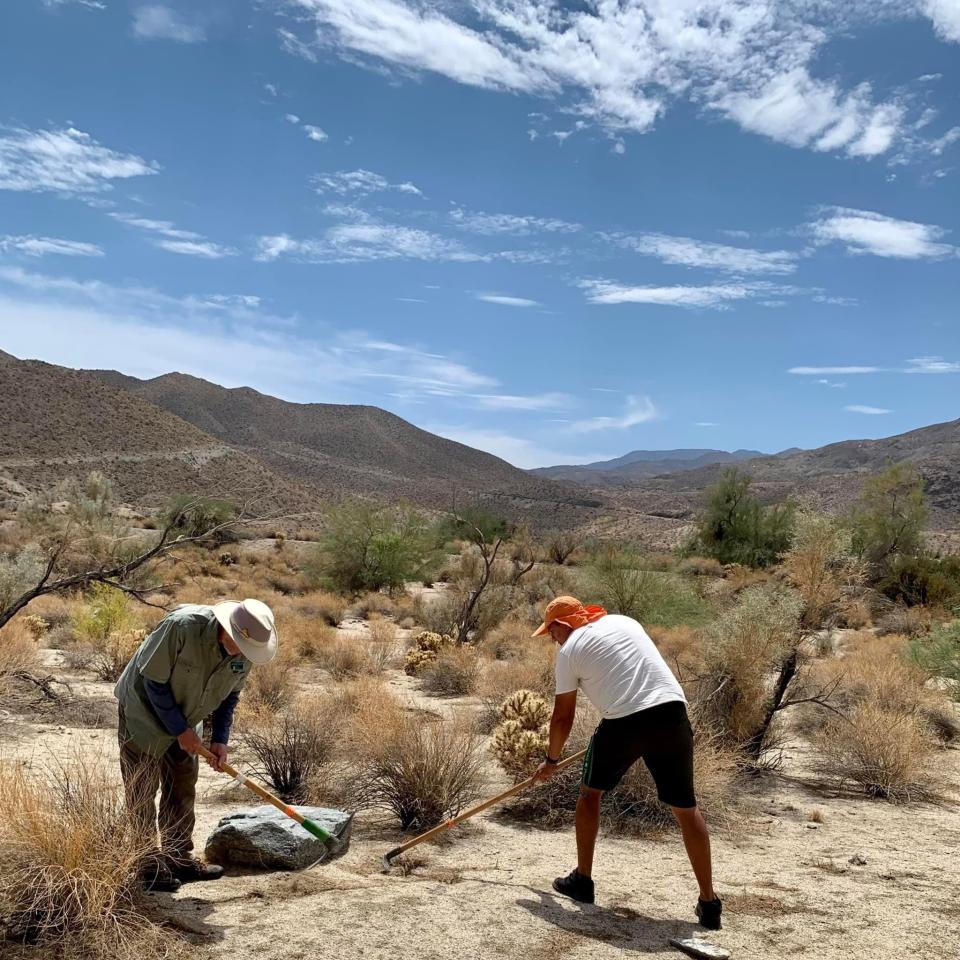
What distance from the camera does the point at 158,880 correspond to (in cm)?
478

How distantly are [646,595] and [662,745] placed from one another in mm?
14225

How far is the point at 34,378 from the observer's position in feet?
188

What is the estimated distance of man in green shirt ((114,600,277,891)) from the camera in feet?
15.4

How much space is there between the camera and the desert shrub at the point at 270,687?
1020cm

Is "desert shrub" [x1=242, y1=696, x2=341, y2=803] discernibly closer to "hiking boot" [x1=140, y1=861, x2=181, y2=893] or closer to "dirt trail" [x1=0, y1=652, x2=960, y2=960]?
"dirt trail" [x1=0, y1=652, x2=960, y2=960]

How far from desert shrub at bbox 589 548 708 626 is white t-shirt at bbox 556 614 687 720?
12.9m

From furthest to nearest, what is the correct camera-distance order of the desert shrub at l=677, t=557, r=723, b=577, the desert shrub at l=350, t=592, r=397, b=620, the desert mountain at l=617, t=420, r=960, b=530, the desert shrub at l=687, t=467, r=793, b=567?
1. the desert mountain at l=617, t=420, r=960, b=530
2. the desert shrub at l=687, t=467, r=793, b=567
3. the desert shrub at l=677, t=557, r=723, b=577
4. the desert shrub at l=350, t=592, r=397, b=620

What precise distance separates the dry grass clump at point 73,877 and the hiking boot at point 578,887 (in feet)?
7.39

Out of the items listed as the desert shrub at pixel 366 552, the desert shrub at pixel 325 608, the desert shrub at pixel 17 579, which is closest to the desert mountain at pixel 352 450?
the desert shrub at pixel 366 552

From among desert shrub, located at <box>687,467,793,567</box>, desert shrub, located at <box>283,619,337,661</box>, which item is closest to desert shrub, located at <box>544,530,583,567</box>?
desert shrub, located at <box>687,467,793,567</box>

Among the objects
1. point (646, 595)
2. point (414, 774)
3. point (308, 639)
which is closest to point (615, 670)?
point (414, 774)

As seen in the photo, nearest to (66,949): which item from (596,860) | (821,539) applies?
(596,860)

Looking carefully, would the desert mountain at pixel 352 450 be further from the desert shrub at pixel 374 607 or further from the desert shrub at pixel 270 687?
the desert shrub at pixel 270 687

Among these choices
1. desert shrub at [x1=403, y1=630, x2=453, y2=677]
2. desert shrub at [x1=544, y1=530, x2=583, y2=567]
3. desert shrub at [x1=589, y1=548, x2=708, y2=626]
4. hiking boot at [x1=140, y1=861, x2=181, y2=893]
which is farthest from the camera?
desert shrub at [x1=544, y1=530, x2=583, y2=567]
